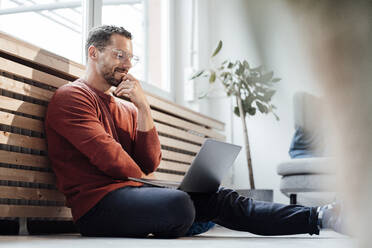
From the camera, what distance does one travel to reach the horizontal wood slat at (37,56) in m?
1.72

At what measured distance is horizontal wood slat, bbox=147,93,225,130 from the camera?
2797 millimetres

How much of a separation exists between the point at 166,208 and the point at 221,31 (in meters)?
1.48

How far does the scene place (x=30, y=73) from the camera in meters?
1.82

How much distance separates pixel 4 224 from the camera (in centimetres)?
183

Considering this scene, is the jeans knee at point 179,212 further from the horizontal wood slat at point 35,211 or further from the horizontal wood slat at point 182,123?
the horizontal wood slat at point 182,123

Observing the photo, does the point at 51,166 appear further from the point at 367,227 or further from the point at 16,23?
the point at 367,227

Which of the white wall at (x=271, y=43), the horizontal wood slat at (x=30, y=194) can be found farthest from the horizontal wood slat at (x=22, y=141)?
the white wall at (x=271, y=43)

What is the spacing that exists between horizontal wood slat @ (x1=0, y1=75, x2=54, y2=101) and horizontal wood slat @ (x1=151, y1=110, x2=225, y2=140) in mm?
936

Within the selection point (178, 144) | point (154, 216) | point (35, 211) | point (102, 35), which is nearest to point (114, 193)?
point (154, 216)

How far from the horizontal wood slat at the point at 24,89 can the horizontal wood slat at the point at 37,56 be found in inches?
3.9

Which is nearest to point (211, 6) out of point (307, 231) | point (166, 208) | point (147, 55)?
point (166, 208)

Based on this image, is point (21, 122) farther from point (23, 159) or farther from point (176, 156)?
point (176, 156)

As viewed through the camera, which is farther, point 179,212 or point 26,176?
point 26,176

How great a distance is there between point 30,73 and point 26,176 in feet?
1.22
